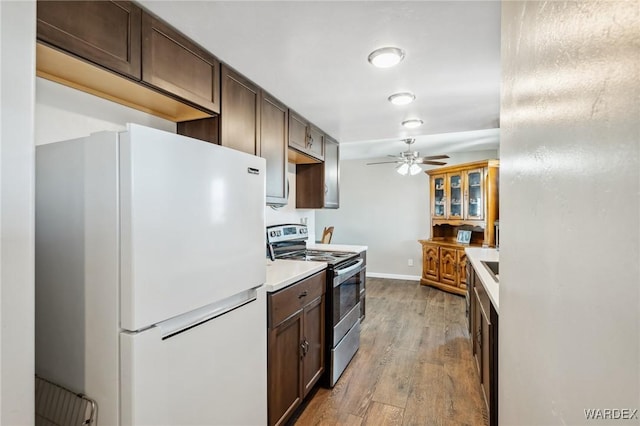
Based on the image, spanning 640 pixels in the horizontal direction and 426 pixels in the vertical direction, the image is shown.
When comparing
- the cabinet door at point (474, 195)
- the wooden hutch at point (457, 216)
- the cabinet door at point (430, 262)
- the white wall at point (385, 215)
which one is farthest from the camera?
the white wall at point (385, 215)

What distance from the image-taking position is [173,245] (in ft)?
3.43

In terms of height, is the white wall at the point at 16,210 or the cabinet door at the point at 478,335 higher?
the white wall at the point at 16,210

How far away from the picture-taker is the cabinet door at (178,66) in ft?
4.31

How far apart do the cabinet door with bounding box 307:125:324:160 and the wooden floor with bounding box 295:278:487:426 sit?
76.4 inches

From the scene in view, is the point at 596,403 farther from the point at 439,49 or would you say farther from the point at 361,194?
the point at 361,194

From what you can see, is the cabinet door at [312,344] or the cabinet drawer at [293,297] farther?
the cabinet door at [312,344]

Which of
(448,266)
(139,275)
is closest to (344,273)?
(139,275)

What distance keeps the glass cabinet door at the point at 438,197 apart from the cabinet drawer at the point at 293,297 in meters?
3.59

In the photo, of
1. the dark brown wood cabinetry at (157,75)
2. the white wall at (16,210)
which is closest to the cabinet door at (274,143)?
the dark brown wood cabinetry at (157,75)

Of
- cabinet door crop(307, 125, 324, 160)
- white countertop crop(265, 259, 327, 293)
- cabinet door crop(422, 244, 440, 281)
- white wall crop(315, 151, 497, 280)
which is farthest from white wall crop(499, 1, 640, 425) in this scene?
white wall crop(315, 151, 497, 280)

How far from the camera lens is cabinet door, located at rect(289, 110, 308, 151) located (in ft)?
8.32

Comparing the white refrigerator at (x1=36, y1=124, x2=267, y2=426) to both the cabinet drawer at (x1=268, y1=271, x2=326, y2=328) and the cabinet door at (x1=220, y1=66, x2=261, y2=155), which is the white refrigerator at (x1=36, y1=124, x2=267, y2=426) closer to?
the cabinet drawer at (x1=268, y1=271, x2=326, y2=328)

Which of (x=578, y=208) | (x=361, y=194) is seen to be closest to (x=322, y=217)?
(x=361, y=194)

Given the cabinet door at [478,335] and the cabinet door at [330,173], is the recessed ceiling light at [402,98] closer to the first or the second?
the cabinet door at [330,173]
